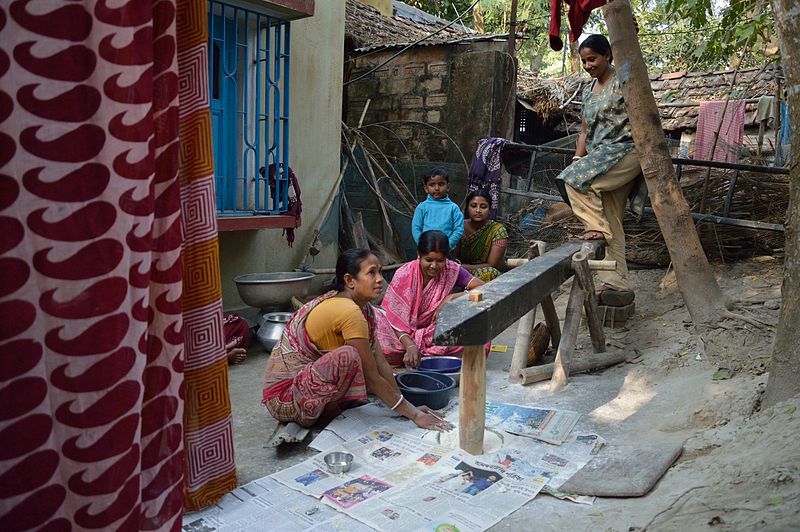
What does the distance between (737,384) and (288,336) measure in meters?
→ 2.38

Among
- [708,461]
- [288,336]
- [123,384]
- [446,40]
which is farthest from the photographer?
[446,40]

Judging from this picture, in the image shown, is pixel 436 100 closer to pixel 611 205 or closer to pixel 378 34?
pixel 378 34

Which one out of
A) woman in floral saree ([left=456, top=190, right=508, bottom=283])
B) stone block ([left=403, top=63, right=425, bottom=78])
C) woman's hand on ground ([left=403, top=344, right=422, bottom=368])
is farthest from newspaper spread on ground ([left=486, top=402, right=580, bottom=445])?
stone block ([left=403, top=63, right=425, bottom=78])

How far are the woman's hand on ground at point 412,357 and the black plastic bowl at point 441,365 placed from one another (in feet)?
0.21

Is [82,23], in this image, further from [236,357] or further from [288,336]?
[236,357]

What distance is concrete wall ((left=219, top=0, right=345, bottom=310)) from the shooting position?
231 inches

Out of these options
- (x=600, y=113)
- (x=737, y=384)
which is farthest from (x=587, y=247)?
(x=737, y=384)

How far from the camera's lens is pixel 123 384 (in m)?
1.40

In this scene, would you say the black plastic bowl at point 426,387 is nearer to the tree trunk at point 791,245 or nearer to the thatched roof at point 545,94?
the tree trunk at point 791,245

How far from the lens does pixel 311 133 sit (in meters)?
6.22

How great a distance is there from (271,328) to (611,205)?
2743 millimetres

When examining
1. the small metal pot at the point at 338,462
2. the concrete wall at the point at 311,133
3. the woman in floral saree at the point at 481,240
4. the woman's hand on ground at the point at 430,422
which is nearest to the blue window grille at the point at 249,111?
the concrete wall at the point at 311,133

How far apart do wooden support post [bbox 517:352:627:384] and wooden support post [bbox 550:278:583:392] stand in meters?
0.06

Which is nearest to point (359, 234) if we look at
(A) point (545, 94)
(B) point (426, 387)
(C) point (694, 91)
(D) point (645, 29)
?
(B) point (426, 387)
